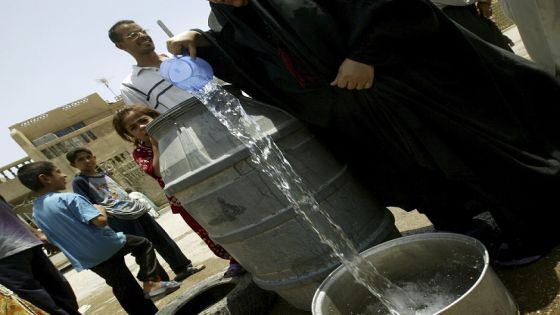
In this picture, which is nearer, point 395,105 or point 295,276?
point 395,105

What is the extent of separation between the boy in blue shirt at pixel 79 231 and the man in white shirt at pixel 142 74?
1.05 metres

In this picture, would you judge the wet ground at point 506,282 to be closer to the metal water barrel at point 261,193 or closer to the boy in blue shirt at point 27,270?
the metal water barrel at point 261,193

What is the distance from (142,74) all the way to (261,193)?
1.58 m

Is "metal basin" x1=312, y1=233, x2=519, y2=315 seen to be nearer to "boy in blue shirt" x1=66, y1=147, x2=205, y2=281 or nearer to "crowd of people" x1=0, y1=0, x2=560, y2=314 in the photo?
"crowd of people" x1=0, y1=0, x2=560, y2=314

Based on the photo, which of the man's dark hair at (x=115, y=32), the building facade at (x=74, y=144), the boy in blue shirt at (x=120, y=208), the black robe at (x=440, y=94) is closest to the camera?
the black robe at (x=440, y=94)

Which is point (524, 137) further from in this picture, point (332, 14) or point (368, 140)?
point (332, 14)

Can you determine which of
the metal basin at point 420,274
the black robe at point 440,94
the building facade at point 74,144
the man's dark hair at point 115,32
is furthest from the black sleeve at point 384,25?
the building facade at point 74,144

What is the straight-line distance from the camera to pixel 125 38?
2.85 metres

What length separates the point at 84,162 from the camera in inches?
153

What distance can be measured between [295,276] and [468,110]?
3.64 feet

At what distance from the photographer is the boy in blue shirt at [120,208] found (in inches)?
152

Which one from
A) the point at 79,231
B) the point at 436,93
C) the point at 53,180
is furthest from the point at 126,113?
the point at 436,93

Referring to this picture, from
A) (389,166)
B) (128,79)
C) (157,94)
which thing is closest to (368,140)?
(389,166)

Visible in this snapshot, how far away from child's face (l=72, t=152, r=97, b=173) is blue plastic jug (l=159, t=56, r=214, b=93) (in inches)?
92.4
